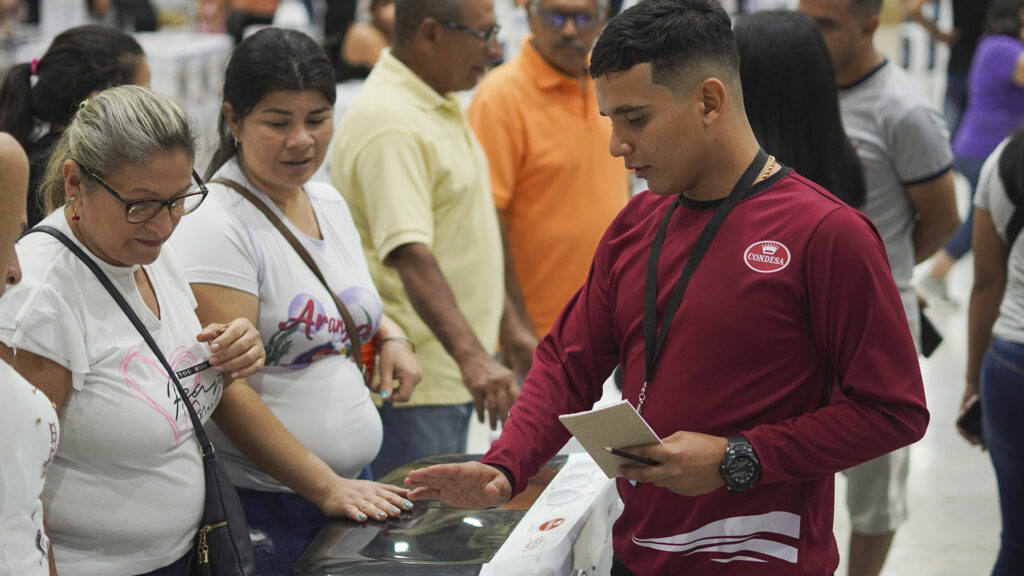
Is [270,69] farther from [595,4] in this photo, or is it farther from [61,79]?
[595,4]

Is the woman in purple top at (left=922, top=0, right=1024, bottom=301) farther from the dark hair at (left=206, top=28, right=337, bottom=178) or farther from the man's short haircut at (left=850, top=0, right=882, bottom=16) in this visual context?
the dark hair at (left=206, top=28, right=337, bottom=178)

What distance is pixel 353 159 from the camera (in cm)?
294

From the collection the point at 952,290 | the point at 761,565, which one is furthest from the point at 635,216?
the point at 952,290

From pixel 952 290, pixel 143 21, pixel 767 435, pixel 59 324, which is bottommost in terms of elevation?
pixel 952 290

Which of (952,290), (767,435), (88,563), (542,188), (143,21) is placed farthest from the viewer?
(143,21)

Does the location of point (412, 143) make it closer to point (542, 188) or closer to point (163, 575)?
point (542, 188)

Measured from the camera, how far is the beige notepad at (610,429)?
1.51m

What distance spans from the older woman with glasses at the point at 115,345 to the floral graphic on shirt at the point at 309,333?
27 cm

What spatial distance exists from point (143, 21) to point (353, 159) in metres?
8.41

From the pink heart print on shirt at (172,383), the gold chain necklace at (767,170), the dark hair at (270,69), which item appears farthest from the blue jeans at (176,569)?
the gold chain necklace at (767,170)

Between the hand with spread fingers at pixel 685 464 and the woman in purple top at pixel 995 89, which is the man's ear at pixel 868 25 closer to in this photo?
the hand with spread fingers at pixel 685 464

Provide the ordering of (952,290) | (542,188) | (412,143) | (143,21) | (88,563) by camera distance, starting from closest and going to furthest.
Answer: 1. (88,563)
2. (412,143)
3. (542,188)
4. (952,290)
5. (143,21)

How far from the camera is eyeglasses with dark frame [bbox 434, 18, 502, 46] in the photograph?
310 cm

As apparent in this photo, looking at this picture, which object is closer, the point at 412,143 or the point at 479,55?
the point at 412,143
